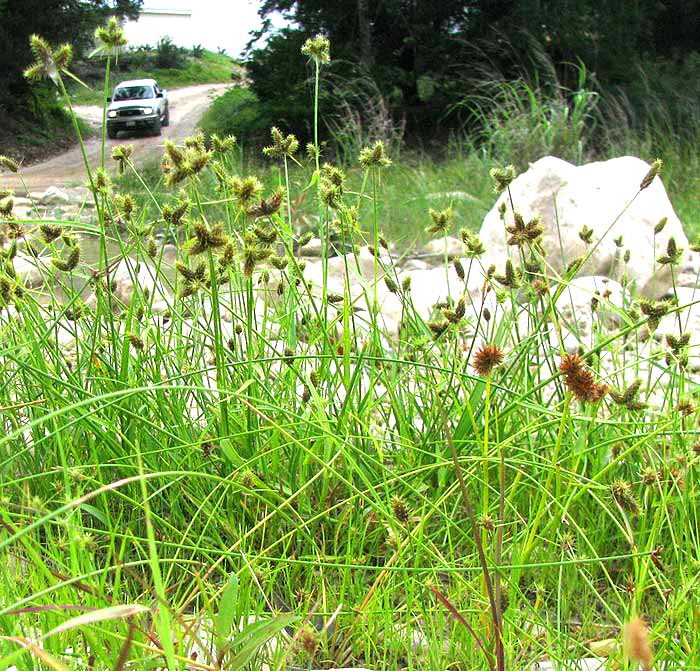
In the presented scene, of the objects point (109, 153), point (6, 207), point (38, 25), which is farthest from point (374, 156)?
point (38, 25)

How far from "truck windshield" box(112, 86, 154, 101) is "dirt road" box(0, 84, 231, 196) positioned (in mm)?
786

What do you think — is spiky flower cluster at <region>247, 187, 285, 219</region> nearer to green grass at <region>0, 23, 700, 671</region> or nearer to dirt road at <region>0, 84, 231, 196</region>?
green grass at <region>0, 23, 700, 671</region>

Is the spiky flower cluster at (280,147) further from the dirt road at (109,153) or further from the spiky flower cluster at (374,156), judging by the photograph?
the dirt road at (109,153)

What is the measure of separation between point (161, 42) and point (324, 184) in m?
22.7

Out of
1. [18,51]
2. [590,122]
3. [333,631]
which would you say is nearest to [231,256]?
[333,631]

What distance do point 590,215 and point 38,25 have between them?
12.9 m

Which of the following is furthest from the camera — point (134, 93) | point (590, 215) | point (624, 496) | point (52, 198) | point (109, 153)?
point (109, 153)

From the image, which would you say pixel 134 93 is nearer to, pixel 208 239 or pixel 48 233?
pixel 48 233

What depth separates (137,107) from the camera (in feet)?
45.2

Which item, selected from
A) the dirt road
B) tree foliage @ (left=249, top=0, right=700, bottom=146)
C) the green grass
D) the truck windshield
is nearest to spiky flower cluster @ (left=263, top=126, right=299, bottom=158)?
the green grass

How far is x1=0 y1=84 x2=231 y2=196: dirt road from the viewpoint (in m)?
12.2

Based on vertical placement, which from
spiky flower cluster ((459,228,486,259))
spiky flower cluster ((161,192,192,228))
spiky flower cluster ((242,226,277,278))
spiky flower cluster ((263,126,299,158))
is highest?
spiky flower cluster ((263,126,299,158))

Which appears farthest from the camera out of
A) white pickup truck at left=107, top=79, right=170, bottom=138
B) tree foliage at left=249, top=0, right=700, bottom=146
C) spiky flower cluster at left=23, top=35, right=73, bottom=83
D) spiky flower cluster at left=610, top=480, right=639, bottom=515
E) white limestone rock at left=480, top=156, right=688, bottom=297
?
white pickup truck at left=107, top=79, right=170, bottom=138

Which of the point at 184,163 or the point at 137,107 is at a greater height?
the point at 137,107
